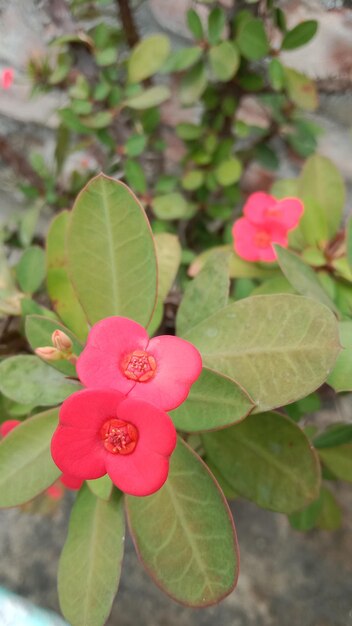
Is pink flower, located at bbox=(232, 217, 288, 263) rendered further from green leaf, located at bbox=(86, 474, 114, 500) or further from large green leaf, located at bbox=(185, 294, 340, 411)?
green leaf, located at bbox=(86, 474, 114, 500)

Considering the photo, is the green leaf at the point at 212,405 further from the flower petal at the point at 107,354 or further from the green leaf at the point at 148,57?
the green leaf at the point at 148,57

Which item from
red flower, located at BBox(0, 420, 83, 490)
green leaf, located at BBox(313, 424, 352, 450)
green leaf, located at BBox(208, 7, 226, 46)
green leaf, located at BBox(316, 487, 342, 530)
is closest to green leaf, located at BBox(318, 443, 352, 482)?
green leaf, located at BBox(313, 424, 352, 450)

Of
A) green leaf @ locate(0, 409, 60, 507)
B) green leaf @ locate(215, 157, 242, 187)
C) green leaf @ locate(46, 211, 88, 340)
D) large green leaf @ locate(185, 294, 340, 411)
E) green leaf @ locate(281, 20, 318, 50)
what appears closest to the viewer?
large green leaf @ locate(185, 294, 340, 411)

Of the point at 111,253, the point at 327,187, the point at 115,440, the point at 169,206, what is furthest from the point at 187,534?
the point at 169,206

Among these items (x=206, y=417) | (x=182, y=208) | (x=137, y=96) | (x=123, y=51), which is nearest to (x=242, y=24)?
(x=137, y=96)

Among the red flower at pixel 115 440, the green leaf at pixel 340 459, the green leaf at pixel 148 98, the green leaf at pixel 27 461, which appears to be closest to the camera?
the red flower at pixel 115 440

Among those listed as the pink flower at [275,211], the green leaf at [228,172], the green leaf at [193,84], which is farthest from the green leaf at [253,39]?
the pink flower at [275,211]

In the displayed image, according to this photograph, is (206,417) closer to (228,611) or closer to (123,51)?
(228,611)
